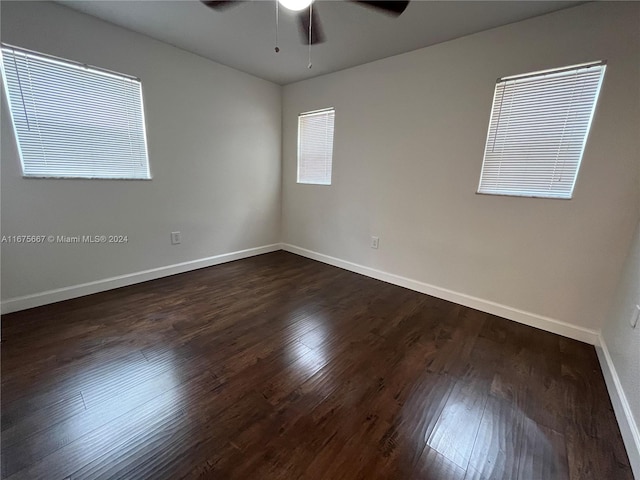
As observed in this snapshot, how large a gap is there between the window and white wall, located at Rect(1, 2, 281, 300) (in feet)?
1.39

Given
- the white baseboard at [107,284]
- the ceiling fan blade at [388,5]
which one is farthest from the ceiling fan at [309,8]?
the white baseboard at [107,284]

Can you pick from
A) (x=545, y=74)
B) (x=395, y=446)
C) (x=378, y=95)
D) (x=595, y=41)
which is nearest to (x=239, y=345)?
(x=395, y=446)

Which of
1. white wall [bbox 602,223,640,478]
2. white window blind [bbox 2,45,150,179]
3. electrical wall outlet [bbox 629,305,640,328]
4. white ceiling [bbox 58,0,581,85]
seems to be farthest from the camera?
white window blind [bbox 2,45,150,179]

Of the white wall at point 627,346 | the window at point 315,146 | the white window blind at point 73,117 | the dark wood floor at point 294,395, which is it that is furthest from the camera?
the window at point 315,146

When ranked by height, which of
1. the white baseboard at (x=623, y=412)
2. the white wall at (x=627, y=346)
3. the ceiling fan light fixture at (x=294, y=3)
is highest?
the ceiling fan light fixture at (x=294, y=3)

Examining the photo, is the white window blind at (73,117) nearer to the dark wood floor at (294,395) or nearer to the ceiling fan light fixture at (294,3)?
the dark wood floor at (294,395)

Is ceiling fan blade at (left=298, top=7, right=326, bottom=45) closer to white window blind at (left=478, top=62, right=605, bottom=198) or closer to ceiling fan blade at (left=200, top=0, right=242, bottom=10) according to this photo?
ceiling fan blade at (left=200, top=0, right=242, bottom=10)

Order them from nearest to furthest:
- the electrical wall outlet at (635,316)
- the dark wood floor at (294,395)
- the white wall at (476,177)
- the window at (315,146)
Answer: the dark wood floor at (294,395), the electrical wall outlet at (635,316), the white wall at (476,177), the window at (315,146)

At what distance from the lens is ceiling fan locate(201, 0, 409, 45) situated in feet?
5.01

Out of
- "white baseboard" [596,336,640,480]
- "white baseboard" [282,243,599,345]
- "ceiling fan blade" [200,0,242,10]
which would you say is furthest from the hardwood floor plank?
"ceiling fan blade" [200,0,242,10]

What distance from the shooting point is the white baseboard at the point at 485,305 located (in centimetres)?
211

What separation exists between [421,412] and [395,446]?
0.27 meters

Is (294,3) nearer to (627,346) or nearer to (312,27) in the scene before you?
(312,27)

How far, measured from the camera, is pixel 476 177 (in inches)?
94.7
